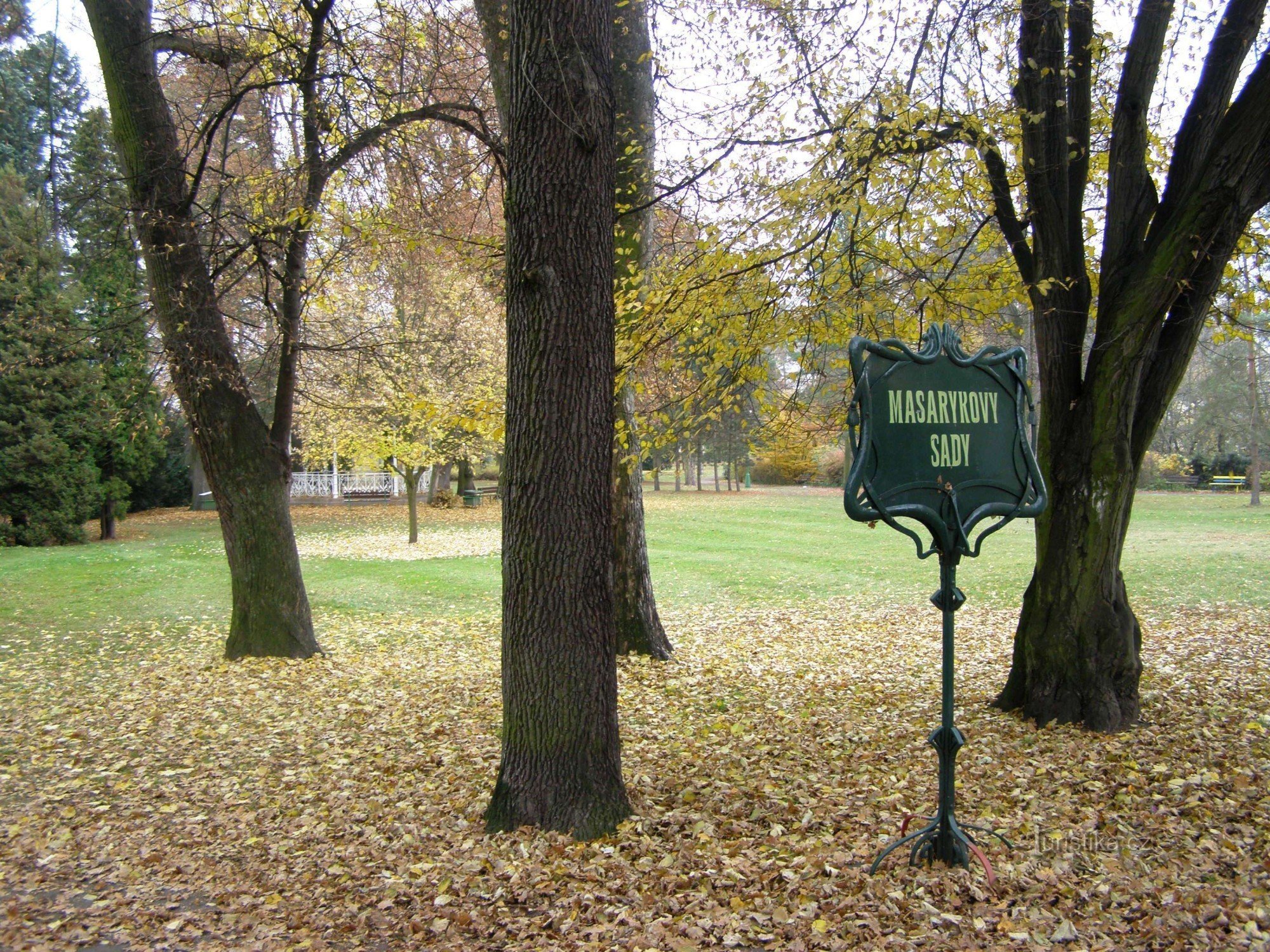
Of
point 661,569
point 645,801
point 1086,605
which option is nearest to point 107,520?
point 661,569

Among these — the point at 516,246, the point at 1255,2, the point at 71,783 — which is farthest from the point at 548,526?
the point at 1255,2

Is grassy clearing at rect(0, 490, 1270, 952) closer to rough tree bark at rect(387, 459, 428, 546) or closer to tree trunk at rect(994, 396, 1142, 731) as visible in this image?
tree trunk at rect(994, 396, 1142, 731)

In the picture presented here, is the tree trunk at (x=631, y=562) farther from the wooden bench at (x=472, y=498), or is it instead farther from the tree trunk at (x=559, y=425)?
the wooden bench at (x=472, y=498)

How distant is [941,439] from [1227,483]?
1586 inches

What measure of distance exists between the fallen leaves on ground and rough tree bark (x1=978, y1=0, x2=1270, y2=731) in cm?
58

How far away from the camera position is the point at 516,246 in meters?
3.91

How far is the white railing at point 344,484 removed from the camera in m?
32.0

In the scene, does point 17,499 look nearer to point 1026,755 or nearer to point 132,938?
point 132,938

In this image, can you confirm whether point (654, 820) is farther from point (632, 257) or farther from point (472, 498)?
point (472, 498)

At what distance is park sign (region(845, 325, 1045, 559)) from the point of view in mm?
3340

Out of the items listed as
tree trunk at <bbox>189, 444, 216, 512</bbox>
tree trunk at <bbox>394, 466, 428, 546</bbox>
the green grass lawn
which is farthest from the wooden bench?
tree trunk at <bbox>394, 466, 428, 546</bbox>

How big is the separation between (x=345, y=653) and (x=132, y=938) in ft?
18.4

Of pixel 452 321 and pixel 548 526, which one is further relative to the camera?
pixel 452 321

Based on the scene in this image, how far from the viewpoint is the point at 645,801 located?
4.36 m
